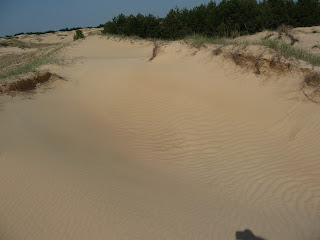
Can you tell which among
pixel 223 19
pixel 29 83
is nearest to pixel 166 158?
pixel 29 83

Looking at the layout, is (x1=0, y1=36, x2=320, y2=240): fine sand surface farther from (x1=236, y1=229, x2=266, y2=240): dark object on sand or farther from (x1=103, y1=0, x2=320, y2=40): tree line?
(x1=103, y1=0, x2=320, y2=40): tree line

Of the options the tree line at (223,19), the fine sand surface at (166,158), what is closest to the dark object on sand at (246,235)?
the fine sand surface at (166,158)

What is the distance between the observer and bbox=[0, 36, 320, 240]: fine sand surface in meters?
3.29

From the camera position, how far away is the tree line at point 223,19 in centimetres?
2142

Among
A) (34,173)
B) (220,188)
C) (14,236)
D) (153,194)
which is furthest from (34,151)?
(220,188)

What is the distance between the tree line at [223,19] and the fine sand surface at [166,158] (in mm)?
14928

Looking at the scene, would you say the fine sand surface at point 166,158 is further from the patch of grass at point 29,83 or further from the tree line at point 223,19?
the tree line at point 223,19

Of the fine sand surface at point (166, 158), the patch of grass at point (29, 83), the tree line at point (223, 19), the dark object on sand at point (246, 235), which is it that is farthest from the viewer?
the tree line at point (223, 19)

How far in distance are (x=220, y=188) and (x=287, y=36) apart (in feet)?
41.9

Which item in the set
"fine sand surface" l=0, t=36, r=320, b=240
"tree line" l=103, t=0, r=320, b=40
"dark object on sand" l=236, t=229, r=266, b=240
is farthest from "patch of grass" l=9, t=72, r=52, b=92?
"tree line" l=103, t=0, r=320, b=40

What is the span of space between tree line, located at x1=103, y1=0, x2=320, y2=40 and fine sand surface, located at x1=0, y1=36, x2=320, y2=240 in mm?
14928

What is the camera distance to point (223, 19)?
21672mm

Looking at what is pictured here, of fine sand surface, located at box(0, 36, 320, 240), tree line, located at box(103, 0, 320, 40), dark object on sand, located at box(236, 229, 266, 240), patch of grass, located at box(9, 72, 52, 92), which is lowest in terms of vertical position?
dark object on sand, located at box(236, 229, 266, 240)

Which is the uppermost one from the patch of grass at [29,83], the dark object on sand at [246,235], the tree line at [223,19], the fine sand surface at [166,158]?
the tree line at [223,19]
